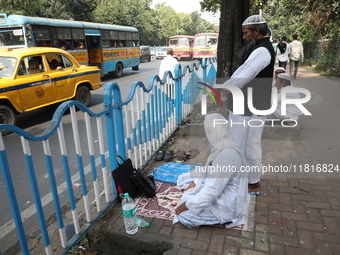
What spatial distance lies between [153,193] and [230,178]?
106cm

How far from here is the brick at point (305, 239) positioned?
2.40m

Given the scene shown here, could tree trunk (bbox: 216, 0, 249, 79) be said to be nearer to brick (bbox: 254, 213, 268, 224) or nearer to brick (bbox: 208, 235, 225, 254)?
brick (bbox: 254, 213, 268, 224)

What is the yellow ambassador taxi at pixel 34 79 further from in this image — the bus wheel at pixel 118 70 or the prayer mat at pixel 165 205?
the bus wheel at pixel 118 70

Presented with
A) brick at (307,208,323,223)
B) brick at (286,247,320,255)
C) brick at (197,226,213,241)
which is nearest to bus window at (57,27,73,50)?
brick at (197,226,213,241)

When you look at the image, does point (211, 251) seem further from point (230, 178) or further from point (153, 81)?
point (153, 81)

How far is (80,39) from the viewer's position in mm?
12195

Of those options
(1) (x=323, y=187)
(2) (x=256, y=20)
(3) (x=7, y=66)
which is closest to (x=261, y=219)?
(1) (x=323, y=187)

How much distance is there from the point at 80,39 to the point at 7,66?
660cm

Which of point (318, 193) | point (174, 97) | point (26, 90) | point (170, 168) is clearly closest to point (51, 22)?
point (26, 90)

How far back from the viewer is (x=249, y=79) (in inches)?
116

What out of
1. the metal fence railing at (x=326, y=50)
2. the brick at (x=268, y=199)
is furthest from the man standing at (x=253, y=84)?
the metal fence railing at (x=326, y=50)

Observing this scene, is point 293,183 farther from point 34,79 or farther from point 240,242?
point 34,79

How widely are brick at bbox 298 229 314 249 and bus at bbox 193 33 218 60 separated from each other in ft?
72.5

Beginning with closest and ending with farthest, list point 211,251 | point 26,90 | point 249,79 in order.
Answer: point 211,251, point 249,79, point 26,90
